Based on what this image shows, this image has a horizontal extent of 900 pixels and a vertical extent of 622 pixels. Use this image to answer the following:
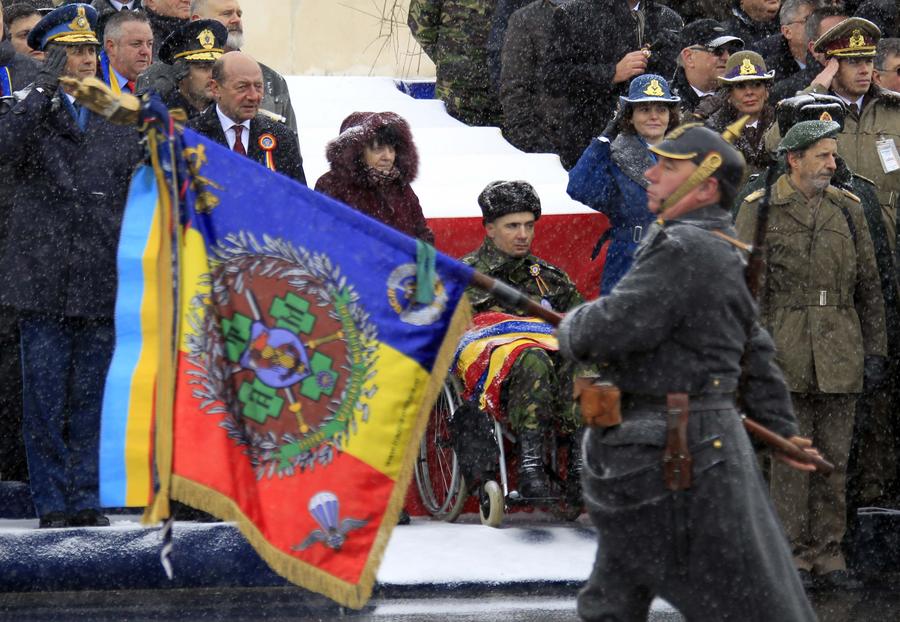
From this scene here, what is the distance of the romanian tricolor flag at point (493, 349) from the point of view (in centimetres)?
929

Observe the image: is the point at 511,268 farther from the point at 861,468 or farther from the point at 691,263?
the point at 691,263

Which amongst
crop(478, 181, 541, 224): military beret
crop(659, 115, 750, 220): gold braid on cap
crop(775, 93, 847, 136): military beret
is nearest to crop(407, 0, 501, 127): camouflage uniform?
crop(478, 181, 541, 224): military beret

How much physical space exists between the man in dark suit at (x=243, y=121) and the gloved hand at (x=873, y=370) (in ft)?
10.5

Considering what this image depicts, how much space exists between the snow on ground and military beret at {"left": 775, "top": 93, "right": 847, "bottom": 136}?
1760 mm

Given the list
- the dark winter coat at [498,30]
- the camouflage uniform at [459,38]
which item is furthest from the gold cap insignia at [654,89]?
the camouflage uniform at [459,38]

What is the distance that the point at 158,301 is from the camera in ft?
20.0

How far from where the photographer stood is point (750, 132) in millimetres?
10281

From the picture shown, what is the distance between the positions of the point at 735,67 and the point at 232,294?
5117 millimetres

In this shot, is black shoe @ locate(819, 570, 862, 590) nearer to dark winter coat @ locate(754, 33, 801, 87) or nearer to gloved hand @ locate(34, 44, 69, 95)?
dark winter coat @ locate(754, 33, 801, 87)

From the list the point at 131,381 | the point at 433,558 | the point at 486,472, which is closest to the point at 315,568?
the point at 131,381

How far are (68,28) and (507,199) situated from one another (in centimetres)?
248

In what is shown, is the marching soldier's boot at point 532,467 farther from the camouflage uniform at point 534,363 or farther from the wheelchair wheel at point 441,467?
the wheelchair wheel at point 441,467

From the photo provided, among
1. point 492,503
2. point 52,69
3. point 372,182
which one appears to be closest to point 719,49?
point 372,182

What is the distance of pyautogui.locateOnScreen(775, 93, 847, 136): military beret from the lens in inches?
374
